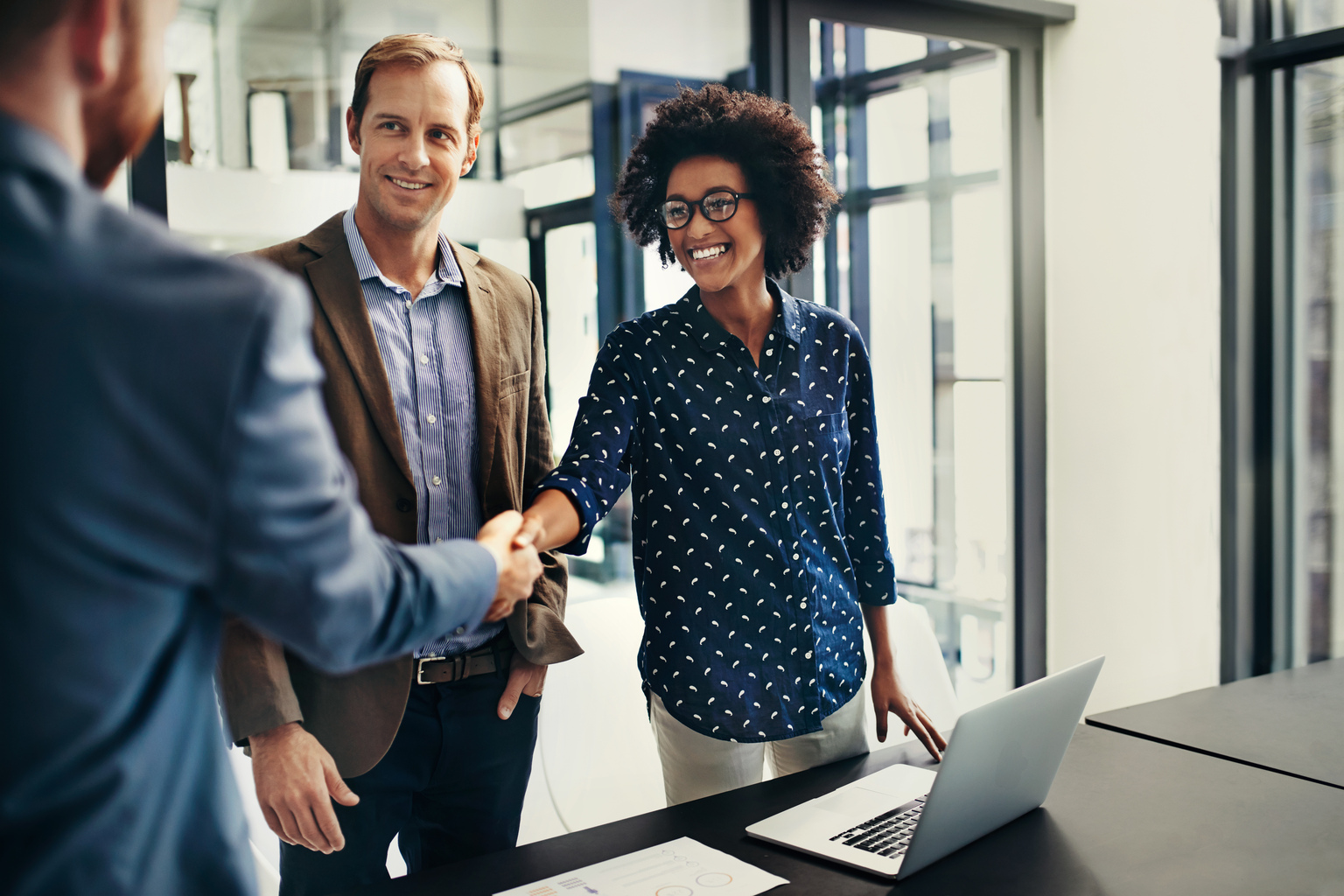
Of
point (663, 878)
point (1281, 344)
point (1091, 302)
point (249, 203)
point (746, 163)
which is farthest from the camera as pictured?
point (1091, 302)

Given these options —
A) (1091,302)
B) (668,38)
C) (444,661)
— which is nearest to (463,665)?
(444,661)

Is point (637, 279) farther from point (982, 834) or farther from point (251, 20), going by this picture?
point (982, 834)

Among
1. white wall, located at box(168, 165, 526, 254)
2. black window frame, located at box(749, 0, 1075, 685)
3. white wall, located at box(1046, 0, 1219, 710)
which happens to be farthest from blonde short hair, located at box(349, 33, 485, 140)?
white wall, located at box(1046, 0, 1219, 710)

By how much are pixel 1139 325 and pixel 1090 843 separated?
2434 millimetres

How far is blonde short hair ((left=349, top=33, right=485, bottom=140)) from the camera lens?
5.44 ft

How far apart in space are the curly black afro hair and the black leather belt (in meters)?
0.83

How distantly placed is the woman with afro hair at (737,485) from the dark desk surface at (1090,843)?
0.68 feet

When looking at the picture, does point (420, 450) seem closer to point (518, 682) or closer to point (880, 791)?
point (518, 682)

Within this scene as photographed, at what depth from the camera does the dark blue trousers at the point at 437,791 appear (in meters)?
1.59

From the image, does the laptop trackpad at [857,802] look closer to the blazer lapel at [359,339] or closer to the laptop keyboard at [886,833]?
the laptop keyboard at [886,833]

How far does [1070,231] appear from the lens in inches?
137

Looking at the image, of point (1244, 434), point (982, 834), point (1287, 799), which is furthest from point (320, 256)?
point (1244, 434)

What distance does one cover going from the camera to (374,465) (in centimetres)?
156

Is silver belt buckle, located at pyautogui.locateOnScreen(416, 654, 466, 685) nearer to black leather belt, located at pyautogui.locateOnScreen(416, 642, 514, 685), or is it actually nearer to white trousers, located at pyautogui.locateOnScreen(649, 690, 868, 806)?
black leather belt, located at pyautogui.locateOnScreen(416, 642, 514, 685)
